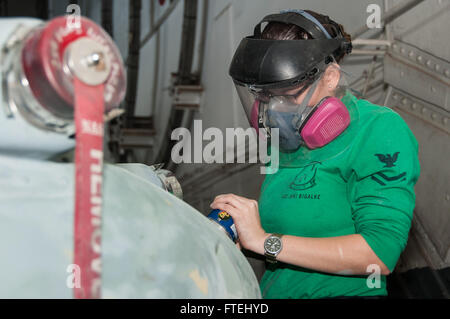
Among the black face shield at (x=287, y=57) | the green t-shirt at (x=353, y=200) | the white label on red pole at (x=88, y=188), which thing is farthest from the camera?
the black face shield at (x=287, y=57)

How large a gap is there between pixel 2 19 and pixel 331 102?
81 centimetres

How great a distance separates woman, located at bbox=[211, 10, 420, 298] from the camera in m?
1.08

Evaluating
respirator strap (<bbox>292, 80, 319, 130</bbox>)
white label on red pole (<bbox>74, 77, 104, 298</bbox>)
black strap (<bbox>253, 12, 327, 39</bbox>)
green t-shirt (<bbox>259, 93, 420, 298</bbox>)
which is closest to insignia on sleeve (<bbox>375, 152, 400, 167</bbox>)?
green t-shirt (<bbox>259, 93, 420, 298</bbox>)

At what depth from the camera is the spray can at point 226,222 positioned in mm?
1156

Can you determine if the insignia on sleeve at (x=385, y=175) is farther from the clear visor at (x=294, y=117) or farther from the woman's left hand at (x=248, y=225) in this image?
the woman's left hand at (x=248, y=225)

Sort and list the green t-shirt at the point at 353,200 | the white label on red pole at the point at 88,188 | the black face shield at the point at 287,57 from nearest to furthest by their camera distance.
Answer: the white label on red pole at the point at 88,188
the green t-shirt at the point at 353,200
the black face shield at the point at 287,57

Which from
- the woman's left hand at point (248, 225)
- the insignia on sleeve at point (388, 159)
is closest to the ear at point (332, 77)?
the insignia on sleeve at point (388, 159)

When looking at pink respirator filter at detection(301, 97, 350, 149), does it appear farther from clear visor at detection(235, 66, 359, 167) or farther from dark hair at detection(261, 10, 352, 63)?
dark hair at detection(261, 10, 352, 63)

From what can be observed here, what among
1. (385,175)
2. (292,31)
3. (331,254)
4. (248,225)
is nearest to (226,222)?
(248,225)

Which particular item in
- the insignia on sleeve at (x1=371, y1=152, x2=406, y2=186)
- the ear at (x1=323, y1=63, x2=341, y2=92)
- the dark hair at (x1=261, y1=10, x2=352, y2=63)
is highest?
the dark hair at (x1=261, y1=10, x2=352, y2=63)

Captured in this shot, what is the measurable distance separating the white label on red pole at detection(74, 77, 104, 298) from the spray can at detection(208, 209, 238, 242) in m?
0.65

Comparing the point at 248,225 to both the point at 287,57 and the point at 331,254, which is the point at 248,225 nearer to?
the point at 331,254

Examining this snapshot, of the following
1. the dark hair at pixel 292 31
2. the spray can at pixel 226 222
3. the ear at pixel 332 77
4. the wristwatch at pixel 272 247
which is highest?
the dark hair at pixel 292 31

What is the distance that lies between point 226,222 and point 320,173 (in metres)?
0.25
